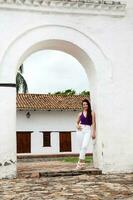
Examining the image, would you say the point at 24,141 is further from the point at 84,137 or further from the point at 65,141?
the point at 84,137

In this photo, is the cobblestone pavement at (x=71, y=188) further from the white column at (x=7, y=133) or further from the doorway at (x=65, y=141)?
the doorway at (x=65, y=141)

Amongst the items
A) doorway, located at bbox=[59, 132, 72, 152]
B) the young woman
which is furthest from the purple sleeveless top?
doorway, located at bbox=[59, 132, 72, 152]

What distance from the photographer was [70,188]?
21.5 ft

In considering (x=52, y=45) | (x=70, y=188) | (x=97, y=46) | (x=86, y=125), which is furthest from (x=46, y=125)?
(x=70, y=188)

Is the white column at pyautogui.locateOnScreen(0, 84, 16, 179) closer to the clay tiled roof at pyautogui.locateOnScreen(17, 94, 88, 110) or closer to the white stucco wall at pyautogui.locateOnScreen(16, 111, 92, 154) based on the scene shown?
the clay tiled roof at pyautogui.locateOnScreen(17, 94, 88, 110)

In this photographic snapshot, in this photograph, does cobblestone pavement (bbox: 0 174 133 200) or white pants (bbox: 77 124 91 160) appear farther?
white pants (bbox: 77 124 91 160)

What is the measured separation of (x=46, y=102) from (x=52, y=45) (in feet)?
55.2

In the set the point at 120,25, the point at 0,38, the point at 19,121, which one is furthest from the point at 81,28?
the point at 19,121

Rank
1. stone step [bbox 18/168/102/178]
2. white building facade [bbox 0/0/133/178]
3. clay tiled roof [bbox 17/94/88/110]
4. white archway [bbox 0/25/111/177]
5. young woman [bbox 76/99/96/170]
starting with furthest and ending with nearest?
clay tiled roof [bbox 17/94/88/110], young woman [bbox 76/99/96/170], white building facade [bbox 0/0/133/178], white archway [bbox 0/25/111/177], stone step [bbox 18/168/102/178]

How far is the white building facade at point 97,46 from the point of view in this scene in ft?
28.1

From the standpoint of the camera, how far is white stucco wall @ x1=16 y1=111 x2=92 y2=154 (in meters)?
25.6

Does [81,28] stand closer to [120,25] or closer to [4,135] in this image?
[120,25]

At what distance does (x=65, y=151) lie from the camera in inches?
1049

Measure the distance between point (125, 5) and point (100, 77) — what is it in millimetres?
1681
